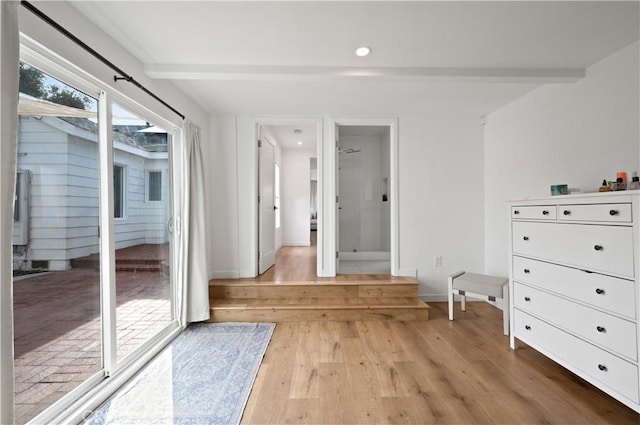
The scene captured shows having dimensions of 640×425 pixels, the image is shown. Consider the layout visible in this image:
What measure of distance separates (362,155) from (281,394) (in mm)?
4500

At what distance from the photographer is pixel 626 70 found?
208 centimetres

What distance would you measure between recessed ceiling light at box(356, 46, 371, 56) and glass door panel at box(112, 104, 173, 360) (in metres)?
1.87

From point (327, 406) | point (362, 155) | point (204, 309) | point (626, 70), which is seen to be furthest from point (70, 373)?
point (362, 155)

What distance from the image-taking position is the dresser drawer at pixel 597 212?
1587 millimetres

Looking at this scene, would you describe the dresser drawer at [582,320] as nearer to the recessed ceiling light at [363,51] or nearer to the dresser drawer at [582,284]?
the dresser drawer at [582,284]

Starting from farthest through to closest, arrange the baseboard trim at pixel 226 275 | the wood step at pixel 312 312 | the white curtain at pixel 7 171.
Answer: the baseboard trim at pixel 226 275, the wood step at pixel 312 312, the white curtain at pixel 7 171

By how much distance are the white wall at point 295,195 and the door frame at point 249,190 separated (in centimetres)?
303

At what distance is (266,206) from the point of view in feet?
13.8

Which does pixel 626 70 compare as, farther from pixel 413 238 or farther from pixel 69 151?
pixel 69 151

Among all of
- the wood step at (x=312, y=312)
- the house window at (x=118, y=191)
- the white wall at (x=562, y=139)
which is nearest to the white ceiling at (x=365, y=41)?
the white wall at (x=562, y=139)

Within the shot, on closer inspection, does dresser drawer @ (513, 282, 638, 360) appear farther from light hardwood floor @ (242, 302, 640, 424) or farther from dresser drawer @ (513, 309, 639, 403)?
light hardwood floor @ (242, 302, 640, 424)

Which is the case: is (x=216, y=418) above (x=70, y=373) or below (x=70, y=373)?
below

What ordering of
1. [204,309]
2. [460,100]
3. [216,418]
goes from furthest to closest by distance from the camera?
[460,100] < [204,309] < [216,418]

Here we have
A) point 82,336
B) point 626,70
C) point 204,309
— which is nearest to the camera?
point 82,336
